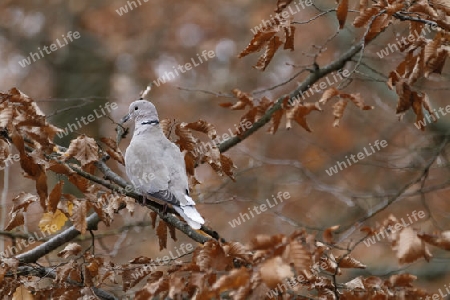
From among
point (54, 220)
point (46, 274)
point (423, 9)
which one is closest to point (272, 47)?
point (423, 9)

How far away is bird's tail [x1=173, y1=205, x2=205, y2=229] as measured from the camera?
10.9 feet

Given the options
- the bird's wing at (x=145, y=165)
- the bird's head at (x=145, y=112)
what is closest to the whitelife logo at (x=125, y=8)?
the bird's head at (x=145, y=112)

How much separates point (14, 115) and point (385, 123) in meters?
5.75

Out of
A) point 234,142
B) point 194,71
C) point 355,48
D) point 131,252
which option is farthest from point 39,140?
point 194,71

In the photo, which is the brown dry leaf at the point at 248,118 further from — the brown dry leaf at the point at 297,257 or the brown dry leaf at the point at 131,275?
the brown dry leaf at the point at 297,257

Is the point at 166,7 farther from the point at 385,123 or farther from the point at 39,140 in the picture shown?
the point at 39,140

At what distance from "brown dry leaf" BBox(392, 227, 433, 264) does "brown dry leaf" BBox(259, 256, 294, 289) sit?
0.43 meters

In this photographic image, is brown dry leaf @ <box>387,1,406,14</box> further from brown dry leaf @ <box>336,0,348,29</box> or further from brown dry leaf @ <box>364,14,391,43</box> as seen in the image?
brown dry leaf @ <box>336,0,348,29</box>

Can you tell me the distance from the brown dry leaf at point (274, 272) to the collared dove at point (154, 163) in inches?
62.9

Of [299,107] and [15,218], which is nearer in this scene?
[15,218]

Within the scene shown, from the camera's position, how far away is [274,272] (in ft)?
7.00

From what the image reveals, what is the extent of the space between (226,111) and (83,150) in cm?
763

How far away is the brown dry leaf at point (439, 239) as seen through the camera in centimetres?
228

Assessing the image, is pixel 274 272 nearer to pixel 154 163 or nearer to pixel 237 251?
pixel 237 251
